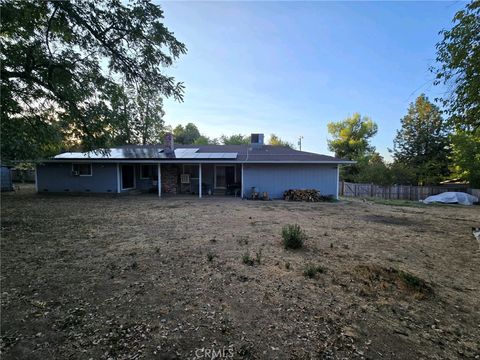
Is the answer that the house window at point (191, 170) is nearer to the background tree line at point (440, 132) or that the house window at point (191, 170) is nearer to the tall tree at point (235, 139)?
the background tree line at point (440, 132)

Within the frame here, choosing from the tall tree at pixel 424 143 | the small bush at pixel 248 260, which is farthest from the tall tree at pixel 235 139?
the small bush at pixel 248 260

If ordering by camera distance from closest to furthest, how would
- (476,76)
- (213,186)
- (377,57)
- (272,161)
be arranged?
(476,76) → (377,57) → (272,161) → (213,186)

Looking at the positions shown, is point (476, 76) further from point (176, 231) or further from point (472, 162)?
point (472, 162)

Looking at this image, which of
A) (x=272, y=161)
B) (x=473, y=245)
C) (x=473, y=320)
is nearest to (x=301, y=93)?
(x=272, y=161)

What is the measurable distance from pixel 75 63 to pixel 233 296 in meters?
5.76

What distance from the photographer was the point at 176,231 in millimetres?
6512

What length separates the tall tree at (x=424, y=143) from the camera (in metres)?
22.5

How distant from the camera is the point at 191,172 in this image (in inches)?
630

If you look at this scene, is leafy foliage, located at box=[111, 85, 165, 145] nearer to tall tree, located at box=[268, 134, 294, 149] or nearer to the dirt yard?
the dirt yard

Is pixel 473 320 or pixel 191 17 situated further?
pixel 191 17

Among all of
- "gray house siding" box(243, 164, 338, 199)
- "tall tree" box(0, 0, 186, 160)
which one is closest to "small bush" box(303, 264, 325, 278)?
"tall tree" box(0, 0, 186, 160)

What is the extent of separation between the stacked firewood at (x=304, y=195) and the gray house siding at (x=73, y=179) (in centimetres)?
1076

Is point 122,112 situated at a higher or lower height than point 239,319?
higher

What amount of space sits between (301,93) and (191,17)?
39.1ft
